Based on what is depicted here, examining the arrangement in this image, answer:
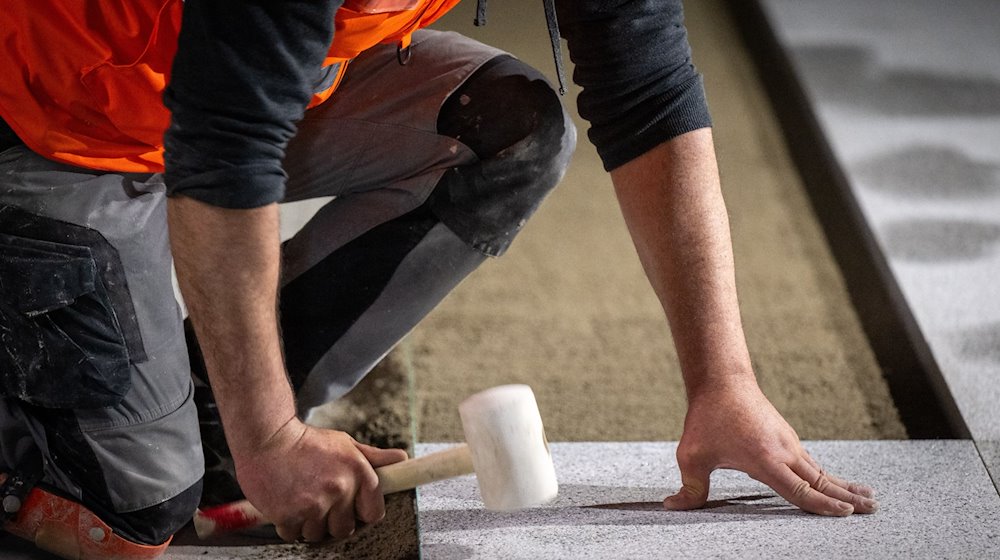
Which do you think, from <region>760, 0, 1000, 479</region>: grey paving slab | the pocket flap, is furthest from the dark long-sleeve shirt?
<region>760, 0, 1000, 479</region>: grey paving slab

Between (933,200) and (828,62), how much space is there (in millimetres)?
1035

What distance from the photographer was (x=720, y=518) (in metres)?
1.74

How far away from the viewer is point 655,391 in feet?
7.91

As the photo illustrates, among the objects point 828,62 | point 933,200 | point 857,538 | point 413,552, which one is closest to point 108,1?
point 413,552

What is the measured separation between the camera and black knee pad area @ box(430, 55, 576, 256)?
6.14ft

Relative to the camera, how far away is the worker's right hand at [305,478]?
1.47 meters

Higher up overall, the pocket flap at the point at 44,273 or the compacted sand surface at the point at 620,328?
the pocket flap at the point at 44,273

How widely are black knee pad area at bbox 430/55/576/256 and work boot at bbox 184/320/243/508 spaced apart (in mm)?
510

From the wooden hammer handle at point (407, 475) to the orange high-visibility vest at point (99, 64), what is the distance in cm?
55

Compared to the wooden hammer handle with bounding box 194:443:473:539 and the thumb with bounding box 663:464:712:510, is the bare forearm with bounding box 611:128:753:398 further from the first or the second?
the wooden hammer handle with bounding box 194:443:473:539

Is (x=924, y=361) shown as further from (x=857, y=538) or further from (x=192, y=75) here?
(x=192, y=75)

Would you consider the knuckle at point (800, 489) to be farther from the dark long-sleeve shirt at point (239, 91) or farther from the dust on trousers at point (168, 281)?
the dark long-sleeve shirt at point (239, 91)

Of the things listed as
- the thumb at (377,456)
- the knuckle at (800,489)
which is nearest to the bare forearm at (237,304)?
the thumb at (377,456)

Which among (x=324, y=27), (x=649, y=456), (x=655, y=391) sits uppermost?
(x=324, y=27)
